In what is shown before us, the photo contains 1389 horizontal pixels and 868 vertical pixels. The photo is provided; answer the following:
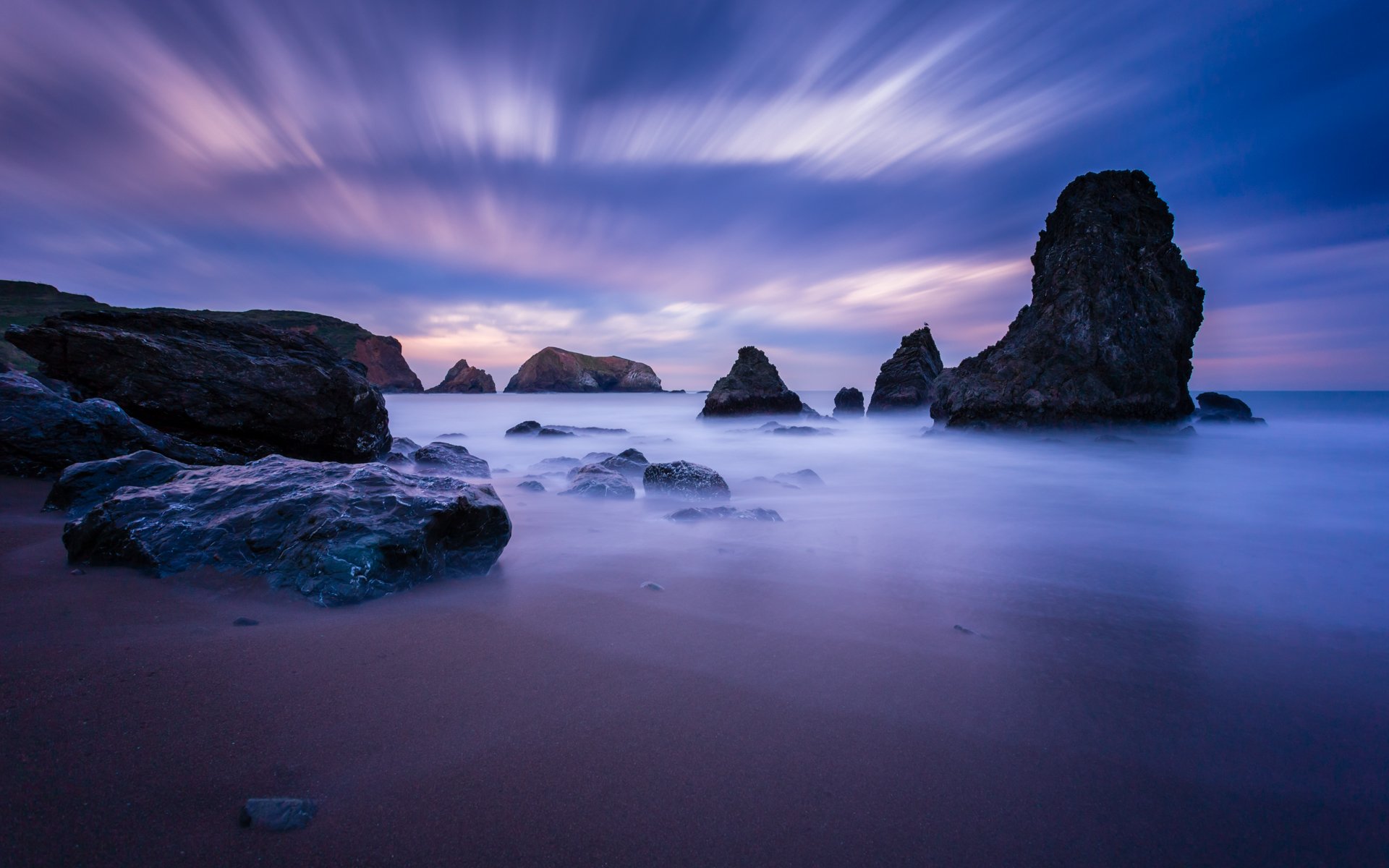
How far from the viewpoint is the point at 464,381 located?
9775 centimetres

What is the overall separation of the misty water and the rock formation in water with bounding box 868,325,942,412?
63.8ft

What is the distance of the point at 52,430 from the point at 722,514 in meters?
6.38

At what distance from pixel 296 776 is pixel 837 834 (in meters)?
1.58

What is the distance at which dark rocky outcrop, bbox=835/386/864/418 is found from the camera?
3158 cm

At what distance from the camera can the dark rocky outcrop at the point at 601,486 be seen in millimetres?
6652

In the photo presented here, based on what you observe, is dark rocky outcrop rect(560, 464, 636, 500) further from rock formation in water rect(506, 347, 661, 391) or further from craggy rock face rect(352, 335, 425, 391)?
rock formation in water rect(506, 347, 661, 391)

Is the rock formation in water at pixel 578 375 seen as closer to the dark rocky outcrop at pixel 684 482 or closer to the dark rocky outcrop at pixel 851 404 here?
the dark rocky outcrop at pixel 851 404

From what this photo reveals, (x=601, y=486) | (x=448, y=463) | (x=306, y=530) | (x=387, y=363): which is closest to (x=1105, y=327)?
(x=601, y=486)

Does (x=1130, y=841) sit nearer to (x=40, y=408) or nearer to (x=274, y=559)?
(x=274, y=559)

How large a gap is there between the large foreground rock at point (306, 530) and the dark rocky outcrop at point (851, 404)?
29532mm

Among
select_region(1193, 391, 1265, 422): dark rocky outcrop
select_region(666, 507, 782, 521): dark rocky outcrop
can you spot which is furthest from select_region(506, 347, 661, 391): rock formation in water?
select_region(666, 507, 782, 521): dark rocky outcrop

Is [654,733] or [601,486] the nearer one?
[654,733]

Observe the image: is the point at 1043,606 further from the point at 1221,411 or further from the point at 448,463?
the point at 1221,411

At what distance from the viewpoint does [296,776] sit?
4.84ft
